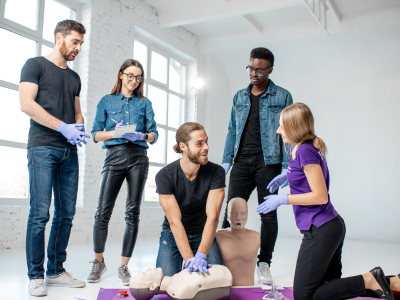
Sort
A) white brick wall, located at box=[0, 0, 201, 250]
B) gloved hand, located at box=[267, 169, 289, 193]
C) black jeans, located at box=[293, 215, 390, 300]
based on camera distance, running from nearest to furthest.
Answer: black jeans, located at box=[293, 215, 390, 300] < gloved hand, located at box=[267, 169, 289, 193] < white brick wall, located at box=[0, 0, 201, 250]

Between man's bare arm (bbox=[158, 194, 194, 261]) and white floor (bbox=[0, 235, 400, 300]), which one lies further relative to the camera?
white floor (bbox=[0, 235, 400, 300])

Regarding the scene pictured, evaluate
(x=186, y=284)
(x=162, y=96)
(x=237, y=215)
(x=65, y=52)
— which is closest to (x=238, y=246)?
(x=237, y=215)

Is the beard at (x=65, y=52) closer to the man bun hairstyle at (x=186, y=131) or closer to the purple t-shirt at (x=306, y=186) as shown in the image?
the man bun hairstyle at (x=186, y=131)

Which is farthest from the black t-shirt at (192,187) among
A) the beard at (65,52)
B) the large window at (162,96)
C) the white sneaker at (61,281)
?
the large window at (162,96)

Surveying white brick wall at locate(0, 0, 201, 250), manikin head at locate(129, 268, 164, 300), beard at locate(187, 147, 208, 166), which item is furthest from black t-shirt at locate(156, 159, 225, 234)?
white brick wall at locate(0, 0, 201, 250)

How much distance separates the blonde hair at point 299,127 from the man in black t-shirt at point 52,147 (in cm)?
115

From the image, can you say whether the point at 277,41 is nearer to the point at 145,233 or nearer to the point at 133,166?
the point at 145,233

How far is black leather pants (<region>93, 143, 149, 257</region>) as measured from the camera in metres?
2.53

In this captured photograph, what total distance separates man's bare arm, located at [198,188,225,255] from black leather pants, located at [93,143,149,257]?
62cm

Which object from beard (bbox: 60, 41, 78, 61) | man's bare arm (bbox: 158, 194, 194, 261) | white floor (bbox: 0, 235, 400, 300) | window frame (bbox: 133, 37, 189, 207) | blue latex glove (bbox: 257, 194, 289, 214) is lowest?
white floor (bbox: 0, 235, 400, 300)

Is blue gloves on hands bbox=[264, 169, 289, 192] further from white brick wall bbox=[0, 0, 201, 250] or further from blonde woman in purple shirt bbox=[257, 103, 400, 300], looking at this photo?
white brick wall bbox=[0, 0, 201, 250]

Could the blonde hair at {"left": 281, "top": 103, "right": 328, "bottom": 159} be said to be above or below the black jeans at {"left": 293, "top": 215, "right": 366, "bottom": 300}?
above

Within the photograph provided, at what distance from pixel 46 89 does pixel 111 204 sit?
84 centimetres

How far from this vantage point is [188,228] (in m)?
2.27
